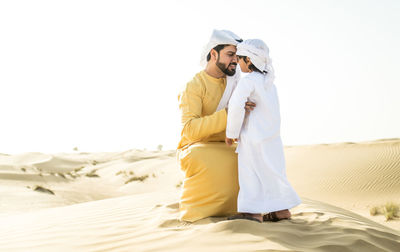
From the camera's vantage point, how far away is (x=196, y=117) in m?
4.52

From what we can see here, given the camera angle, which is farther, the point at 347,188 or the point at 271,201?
the point at 347,188

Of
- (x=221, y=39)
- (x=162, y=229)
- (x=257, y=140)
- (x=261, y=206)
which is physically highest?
(x=221, y=39)

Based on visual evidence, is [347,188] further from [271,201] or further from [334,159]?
[271,201]

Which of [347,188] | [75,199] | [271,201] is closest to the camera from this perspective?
[271,201]

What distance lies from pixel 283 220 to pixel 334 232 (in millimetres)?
625

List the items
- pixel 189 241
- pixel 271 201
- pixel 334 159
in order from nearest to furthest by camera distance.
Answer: pixel 189 241
pixel 271 201
pixel 334 159

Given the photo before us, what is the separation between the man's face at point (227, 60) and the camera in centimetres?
460

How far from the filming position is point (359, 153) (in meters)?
17.0

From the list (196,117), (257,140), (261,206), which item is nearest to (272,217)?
(261,206)

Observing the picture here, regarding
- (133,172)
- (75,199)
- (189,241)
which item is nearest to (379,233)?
(189,241)

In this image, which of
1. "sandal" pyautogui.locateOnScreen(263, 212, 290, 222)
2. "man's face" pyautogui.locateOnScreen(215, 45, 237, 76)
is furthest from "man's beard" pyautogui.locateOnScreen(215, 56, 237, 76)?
"sandal" pyautogui.locateOnScreen(263, 212, 290, 222)

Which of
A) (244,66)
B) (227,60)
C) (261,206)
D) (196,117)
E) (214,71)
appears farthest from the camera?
(214,71)

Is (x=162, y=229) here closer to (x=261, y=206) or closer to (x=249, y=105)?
(x=261, y=206)

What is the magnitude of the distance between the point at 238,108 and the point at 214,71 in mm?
847
